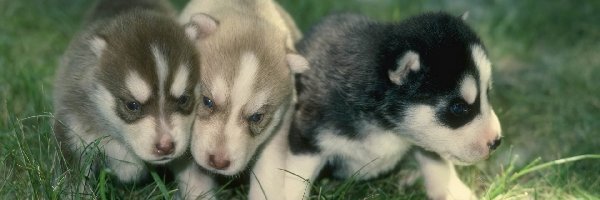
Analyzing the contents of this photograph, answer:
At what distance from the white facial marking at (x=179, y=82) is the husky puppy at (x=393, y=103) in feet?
3.33

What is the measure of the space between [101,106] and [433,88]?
78.9 inches

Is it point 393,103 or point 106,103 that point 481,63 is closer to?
point 393,103

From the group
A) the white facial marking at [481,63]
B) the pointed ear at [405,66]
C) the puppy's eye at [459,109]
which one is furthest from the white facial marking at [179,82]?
the white facial marking at [481,63]

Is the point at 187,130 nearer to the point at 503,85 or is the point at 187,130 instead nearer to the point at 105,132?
the point at 105,132

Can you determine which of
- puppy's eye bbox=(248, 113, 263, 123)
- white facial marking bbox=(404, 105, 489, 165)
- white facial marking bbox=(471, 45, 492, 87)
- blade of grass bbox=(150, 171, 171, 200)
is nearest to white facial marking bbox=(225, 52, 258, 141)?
puppy's eye bbox=(248, 113, 263, 123)

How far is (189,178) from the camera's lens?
535 centimetres

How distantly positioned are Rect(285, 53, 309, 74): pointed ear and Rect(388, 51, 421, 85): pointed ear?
585 mm

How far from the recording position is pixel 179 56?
482 cm

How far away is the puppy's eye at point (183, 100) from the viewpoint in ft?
15.8

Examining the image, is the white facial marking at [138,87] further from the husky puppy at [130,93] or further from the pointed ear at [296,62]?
the pointed ear at [296,62]

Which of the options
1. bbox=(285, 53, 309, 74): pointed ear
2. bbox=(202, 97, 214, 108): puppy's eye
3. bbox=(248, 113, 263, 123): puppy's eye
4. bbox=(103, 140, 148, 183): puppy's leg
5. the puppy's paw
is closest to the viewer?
bbox=(202, 97, 214, 108): puppy's eye

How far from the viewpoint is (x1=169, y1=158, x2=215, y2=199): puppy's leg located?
5.32 m

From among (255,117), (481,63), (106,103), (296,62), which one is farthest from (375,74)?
(106,103)

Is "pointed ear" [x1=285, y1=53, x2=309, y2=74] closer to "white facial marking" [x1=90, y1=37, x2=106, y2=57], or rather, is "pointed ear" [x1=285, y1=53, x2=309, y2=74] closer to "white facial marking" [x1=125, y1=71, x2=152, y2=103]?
"white facial marking" [x1=125, y1=71, x2=152, y2=103]
